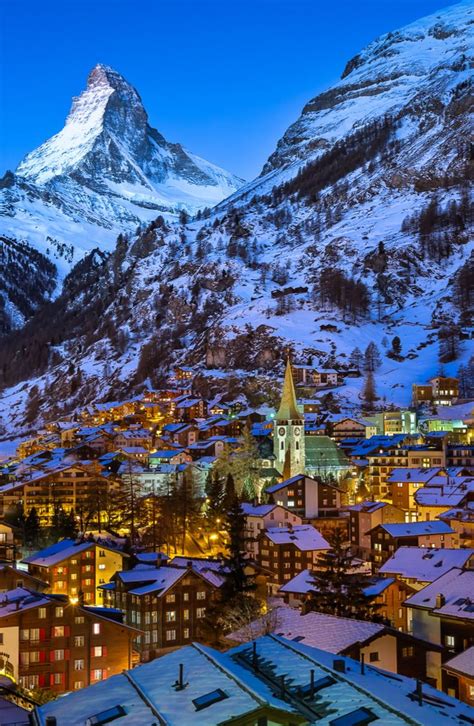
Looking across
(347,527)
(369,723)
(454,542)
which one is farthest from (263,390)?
(369,723)

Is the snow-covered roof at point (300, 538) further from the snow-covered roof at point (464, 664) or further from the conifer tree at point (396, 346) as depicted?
the conifer tree at point (396, 346)

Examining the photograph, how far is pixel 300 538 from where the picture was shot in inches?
2324

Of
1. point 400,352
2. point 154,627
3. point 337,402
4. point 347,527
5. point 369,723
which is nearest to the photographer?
point 369,723

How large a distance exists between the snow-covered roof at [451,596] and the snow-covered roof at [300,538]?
58.6ft

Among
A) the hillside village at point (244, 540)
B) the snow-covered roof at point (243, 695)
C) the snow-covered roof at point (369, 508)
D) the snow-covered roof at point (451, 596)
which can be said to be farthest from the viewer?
the snow-covered roof at point (369, 508)

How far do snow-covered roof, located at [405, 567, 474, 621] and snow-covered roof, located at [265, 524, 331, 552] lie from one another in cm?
1785

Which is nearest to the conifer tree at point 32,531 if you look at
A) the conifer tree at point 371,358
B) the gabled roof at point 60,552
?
the gabled roof at point 60,552

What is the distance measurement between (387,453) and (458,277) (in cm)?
7391

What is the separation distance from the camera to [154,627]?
149 feet

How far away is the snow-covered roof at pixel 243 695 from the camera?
50.8 feet

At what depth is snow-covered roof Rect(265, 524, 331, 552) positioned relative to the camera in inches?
2286

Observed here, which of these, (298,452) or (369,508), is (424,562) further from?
(298,452)

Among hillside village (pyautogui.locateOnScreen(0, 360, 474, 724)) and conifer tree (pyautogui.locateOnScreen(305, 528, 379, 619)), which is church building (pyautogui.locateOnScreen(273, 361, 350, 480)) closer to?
hillside village (pyautogui.locateOnScreen(0, 360, 474, 724))

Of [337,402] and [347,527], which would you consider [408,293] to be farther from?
[347,527]
